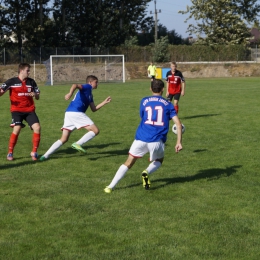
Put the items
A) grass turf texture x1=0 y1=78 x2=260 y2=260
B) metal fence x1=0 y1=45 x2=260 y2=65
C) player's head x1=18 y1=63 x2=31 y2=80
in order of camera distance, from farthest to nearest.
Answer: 1. metal fence x1=0 y1=45 x2=260 y2=65
2. player's head x1=18 y1=63 x2=31 y2=80
3. grass turf texture x1=0 y1=78 x2=260 y2=260

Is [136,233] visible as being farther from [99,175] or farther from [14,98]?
[14,98]

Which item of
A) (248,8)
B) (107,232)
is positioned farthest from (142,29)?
(107,232)

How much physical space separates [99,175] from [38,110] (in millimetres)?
12626

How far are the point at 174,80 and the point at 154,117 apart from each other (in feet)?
34.3

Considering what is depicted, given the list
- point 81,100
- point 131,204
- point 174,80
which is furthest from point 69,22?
point 131,204

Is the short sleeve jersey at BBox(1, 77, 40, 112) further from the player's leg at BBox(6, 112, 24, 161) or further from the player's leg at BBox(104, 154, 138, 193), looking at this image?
the player's leg at BBox(104, 154, 138, 193)

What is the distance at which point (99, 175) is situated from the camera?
9.27 m

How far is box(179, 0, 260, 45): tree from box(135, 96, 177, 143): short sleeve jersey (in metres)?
63.8

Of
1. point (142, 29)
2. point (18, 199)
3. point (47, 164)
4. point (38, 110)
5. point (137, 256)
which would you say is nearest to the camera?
point (137, 256)

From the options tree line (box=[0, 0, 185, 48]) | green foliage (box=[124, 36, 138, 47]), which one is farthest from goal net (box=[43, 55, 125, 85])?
green foliage (box=[124, 36, 138, 47])

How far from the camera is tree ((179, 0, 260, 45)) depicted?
233 ft

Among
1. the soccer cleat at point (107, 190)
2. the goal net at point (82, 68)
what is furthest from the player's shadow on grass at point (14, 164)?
the goal net at point (82, 68)

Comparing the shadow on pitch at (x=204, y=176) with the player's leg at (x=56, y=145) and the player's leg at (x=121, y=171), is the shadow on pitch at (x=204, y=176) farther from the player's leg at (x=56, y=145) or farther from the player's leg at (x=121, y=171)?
the player's leg at (x=56, y=145)

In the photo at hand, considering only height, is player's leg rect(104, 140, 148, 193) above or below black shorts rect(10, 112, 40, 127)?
below
